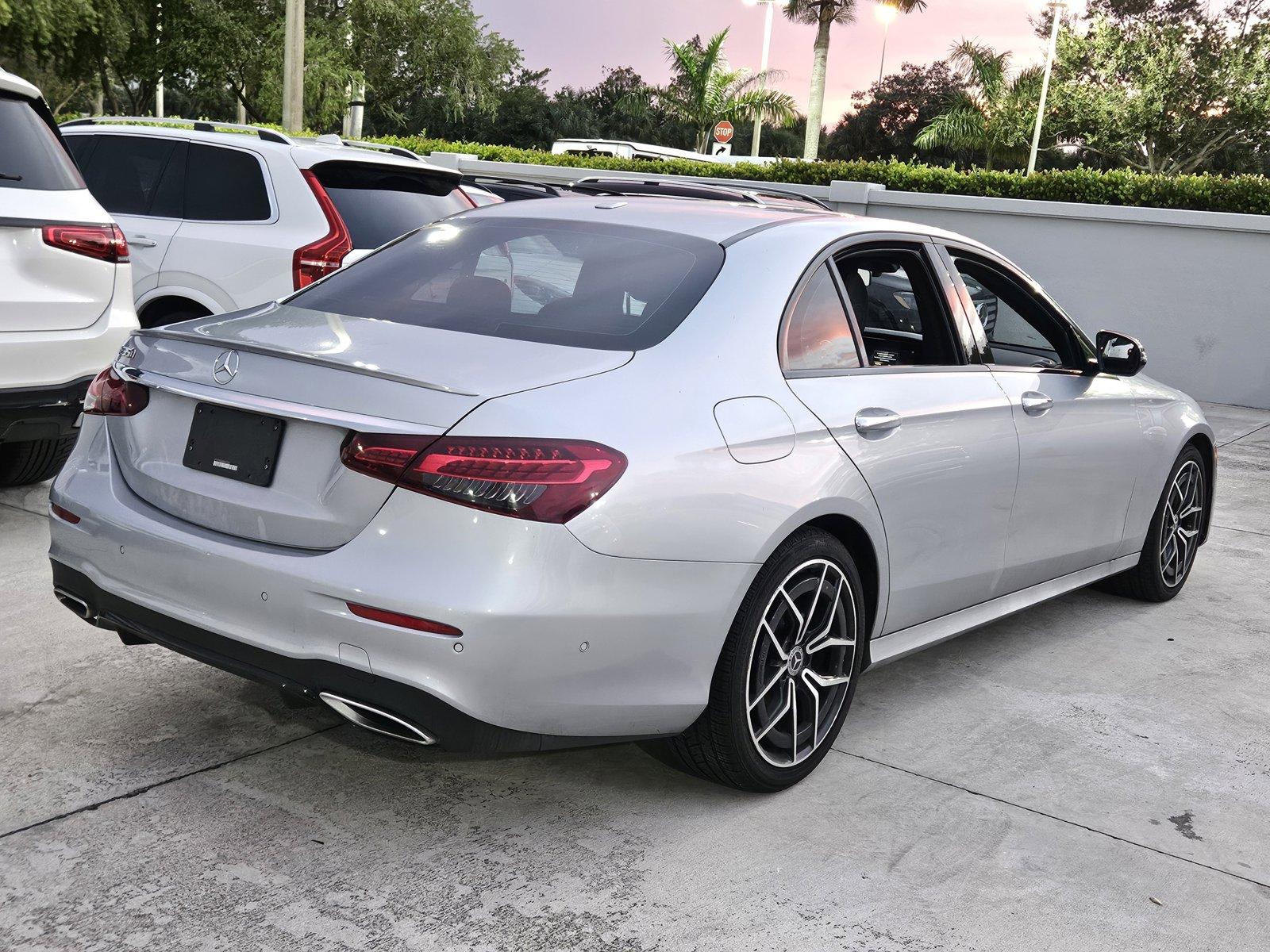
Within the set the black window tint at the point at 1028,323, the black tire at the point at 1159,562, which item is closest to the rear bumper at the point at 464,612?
the black window tint at the point at 1028,323

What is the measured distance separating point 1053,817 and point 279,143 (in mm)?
5709

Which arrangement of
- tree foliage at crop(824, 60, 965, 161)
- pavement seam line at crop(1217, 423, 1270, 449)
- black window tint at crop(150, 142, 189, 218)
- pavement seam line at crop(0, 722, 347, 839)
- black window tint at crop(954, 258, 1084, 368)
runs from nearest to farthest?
pavement seam line at crop(0, 722, 347, 839) → black window tint at crop(954, 258, 1084, 368) → black window tint at crop(150, 142, 189, 218) → pavement seam line at crop(1217, 423, 1270, 449) → tree foliage at crop(824, 60, 965, 161)

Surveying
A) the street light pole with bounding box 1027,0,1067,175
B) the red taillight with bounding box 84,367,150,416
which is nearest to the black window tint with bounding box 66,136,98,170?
the red taillight with bounding box 84,367,150,416

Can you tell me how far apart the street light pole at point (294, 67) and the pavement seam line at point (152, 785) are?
58.7 feet

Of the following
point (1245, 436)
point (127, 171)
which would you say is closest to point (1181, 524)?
point (127, 171)

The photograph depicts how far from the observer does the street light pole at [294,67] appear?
20.6 m

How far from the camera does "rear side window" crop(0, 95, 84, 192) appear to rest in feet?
18.0

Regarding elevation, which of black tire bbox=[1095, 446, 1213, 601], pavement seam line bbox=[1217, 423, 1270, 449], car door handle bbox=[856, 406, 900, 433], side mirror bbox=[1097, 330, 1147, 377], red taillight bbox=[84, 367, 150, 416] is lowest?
pavement seam line bbox=[1217, 423, 1270, 449]

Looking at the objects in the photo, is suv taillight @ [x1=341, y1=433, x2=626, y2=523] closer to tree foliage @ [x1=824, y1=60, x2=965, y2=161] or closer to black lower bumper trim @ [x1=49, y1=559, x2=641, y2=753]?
black lower bumper trim @ [x1=49, y1=559, x2=641, y2=753]

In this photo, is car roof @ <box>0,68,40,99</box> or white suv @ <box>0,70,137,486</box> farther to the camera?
car roof @ <box>0,68,40,99</box>

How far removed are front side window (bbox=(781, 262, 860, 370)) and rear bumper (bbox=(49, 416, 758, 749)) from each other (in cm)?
72

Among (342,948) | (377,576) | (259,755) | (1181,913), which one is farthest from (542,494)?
(1181,913)

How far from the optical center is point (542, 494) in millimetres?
2912

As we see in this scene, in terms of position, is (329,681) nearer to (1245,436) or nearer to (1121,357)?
(1121,357)
